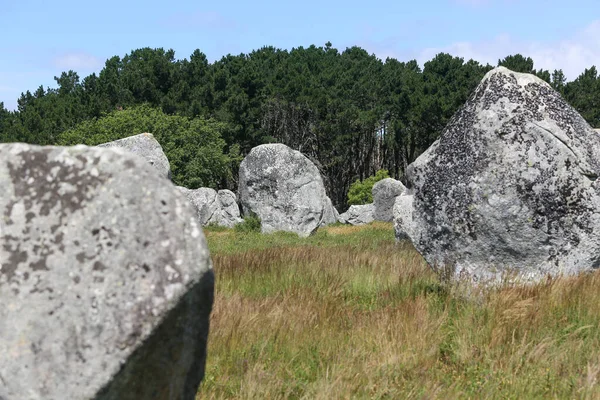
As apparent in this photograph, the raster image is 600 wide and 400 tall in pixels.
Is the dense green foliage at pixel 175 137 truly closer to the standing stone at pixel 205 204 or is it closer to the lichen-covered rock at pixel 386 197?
the standing stone at pixel 205 204

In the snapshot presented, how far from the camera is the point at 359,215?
37.1m

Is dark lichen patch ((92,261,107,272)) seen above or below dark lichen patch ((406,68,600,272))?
below

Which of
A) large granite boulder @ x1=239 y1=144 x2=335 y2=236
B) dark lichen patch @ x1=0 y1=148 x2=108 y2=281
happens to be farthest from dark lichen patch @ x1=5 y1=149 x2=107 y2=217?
large granite boulder @ x1=239 y1=144 x2=335 y2=236

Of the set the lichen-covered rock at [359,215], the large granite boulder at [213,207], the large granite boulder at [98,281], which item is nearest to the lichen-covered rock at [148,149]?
the large granite boulder at [213,207]

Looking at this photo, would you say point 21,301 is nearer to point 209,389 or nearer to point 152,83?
point 209,389

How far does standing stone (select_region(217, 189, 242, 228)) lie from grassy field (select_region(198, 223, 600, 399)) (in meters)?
23.9

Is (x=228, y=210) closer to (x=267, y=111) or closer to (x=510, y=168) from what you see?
(x=267, y=111)

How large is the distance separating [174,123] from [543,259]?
3990 centimetres

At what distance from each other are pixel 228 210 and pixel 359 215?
747 cm

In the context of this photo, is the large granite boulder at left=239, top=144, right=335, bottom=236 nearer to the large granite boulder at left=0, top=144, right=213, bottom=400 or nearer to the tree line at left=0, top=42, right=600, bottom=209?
the tree line at left=0, top=42, right=600, bottom=209

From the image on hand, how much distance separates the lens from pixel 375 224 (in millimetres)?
33094

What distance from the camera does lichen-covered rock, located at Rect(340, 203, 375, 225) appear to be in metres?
36.7

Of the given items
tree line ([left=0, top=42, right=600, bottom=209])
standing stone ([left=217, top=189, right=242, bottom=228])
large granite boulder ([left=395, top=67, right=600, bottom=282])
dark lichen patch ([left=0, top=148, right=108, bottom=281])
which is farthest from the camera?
tree line ([left=0, top=42, right=600, bottom=209])

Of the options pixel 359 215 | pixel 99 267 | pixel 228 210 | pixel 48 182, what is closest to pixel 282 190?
pixel 228 210
